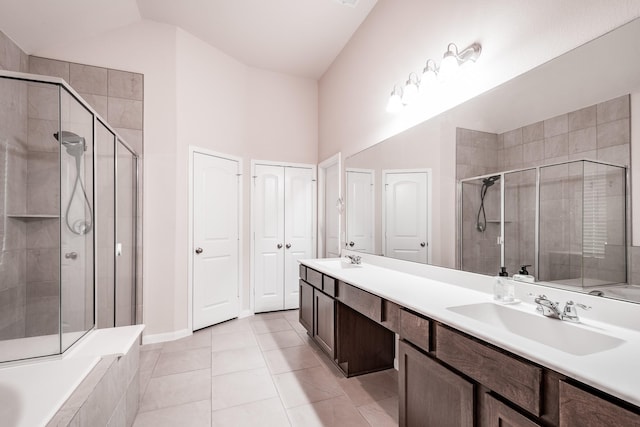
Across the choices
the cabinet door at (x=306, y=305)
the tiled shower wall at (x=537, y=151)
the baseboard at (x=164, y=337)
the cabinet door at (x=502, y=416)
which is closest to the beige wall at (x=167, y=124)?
the baseboard at (x=164, y=337)

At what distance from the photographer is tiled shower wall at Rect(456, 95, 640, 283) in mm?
1158

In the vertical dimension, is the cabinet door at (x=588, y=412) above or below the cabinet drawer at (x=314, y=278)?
above

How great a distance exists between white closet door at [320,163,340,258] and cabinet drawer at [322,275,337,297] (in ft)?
3.62

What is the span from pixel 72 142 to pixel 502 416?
2546 millimetres

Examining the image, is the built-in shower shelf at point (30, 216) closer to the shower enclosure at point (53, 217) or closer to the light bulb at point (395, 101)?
the shower enclosure at point (53, 217)

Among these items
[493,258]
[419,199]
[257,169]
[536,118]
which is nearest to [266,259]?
[257,169]

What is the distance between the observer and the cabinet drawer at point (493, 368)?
0.87 metres

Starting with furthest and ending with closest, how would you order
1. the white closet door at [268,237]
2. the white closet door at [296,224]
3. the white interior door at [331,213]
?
the white closet door at [296,224] → the white closet door at [268,237] → the white interior door at [331,213]

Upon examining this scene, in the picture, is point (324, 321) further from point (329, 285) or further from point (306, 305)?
point (306, 305)

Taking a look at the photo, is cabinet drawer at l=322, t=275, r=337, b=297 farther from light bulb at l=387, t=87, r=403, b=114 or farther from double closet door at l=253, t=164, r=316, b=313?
double closet door at l=253, t=164, r=316, b=313

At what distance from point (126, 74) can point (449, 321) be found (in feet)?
12.0

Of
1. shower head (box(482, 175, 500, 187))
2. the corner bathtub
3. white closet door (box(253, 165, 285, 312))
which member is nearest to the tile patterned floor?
the corner bathtub

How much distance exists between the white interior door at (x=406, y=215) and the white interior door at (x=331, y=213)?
3.71 ft

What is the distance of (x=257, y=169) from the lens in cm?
399
